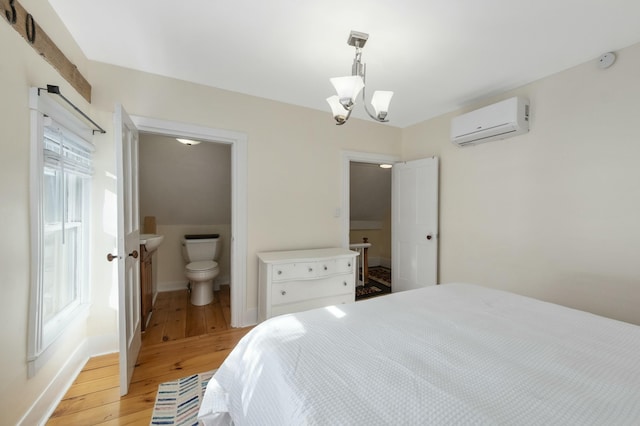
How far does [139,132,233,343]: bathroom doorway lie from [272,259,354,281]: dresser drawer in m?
0.84

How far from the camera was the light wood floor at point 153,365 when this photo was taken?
1.53 meters

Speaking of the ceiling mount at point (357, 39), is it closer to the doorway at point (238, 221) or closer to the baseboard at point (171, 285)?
the doorway at point (238, 221)

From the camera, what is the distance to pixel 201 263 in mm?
3424

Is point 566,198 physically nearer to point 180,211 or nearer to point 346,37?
point 346,37

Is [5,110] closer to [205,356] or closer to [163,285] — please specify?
[205,356]

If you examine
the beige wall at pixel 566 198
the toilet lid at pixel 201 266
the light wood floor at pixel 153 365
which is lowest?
the light wood floor at pixel 153 365

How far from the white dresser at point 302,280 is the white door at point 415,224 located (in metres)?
1.04

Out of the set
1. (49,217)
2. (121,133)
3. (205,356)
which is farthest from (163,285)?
(121,133)

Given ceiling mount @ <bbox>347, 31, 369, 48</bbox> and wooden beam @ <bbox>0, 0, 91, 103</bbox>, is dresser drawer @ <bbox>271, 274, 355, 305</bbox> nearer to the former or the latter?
ceiling mount @ <bbox>347, 31, 369, 48</bbox>

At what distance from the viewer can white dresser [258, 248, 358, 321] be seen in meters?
2.40

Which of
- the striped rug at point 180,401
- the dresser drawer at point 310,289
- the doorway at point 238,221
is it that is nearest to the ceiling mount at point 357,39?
the doorway at point 238,221

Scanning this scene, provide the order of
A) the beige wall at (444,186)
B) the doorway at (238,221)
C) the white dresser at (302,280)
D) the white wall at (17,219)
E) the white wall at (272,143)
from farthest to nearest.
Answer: the doorway at (238,221)
the white dresser at (302,280)
the white wall at (272,143)
the beige wall at (444,186)
the white wall at (17,219)

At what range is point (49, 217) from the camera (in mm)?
1620

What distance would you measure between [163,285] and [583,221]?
4.70 metres
